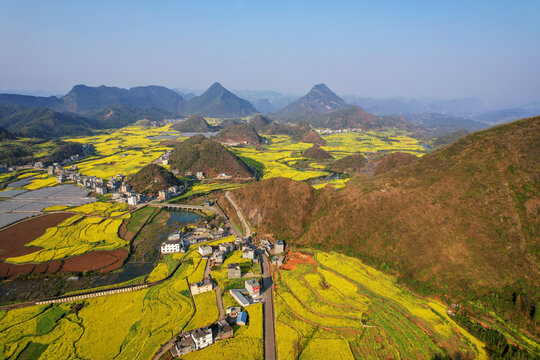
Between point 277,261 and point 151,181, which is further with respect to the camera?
point 151,181

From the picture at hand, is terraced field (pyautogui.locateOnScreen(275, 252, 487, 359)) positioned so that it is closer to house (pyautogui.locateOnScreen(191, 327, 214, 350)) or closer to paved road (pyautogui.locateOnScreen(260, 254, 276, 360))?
paved road (pyautogui.locateOnScreen(260, 254, 276, 360))

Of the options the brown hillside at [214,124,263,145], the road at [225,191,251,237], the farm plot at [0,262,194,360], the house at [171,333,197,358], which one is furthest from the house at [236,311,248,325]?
the brown hillside at [214,124,263,145]

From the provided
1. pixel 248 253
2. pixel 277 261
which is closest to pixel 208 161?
pixel 248 253

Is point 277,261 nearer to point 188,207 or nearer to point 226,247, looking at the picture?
point 226,247

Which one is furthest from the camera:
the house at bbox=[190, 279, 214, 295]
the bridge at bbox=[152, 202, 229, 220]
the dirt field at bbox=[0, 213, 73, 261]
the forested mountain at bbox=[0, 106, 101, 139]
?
the forested mountain at bbox=[0, 106, 101, 139]

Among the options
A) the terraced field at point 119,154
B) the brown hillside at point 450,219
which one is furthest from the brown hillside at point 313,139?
the brown hillside at point 450,219
